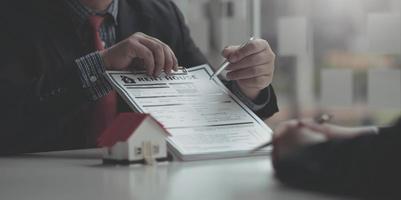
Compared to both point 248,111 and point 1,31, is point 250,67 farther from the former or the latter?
point 1,31

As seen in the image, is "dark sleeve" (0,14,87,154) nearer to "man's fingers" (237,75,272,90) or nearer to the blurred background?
"man's fingers" (237,75,272,90)

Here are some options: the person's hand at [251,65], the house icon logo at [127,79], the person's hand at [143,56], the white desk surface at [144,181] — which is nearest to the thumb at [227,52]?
the person's hand at [251,65]

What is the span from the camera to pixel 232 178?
84cm

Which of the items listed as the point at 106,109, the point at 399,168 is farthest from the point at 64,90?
the point at 399,168

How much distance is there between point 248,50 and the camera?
4.39 feet

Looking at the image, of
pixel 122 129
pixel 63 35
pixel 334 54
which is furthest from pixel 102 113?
pixel 334 54

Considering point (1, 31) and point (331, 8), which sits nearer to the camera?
point (1, 31)

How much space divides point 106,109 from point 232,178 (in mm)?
783

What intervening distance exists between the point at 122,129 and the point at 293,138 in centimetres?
32

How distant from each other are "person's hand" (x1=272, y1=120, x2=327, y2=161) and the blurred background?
155cm

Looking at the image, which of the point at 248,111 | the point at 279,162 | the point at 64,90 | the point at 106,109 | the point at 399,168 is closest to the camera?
the point at 399,168

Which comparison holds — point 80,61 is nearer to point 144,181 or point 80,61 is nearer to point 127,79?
point 127,79

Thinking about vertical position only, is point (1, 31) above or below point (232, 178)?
above

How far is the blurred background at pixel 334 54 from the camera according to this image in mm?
2385
